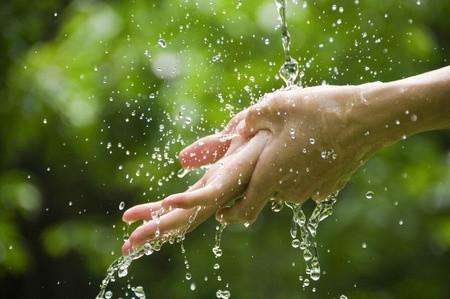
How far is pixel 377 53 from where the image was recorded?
3740 millimetres

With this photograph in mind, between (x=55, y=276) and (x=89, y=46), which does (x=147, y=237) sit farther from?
(x=55, y=276)

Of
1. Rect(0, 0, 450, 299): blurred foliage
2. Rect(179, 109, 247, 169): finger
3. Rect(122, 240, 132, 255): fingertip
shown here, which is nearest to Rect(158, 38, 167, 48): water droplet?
Rect(0, 0, 450, 299): blurred foliage

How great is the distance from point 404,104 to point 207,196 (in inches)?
16.6

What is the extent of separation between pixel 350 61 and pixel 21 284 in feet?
6.78

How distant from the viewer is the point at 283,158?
1.77 metres

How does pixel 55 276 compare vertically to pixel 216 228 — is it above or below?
above

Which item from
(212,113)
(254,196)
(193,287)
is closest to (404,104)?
(254,196)

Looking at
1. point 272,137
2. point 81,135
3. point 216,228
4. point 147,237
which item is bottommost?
point 147,237

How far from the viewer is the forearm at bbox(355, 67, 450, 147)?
174 cm

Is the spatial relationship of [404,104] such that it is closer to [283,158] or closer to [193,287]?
[283,158]

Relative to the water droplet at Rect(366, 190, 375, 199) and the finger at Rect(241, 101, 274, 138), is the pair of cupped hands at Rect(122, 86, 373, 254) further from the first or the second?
the water droplet at Rect(366, 190, 375, 199)

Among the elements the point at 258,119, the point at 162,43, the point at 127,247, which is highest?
the point at 162,43

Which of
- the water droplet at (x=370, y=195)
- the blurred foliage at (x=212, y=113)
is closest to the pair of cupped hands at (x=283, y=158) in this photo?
the water droplet at (x=370, y=195)

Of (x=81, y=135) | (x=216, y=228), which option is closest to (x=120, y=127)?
(x=81, y=135)
